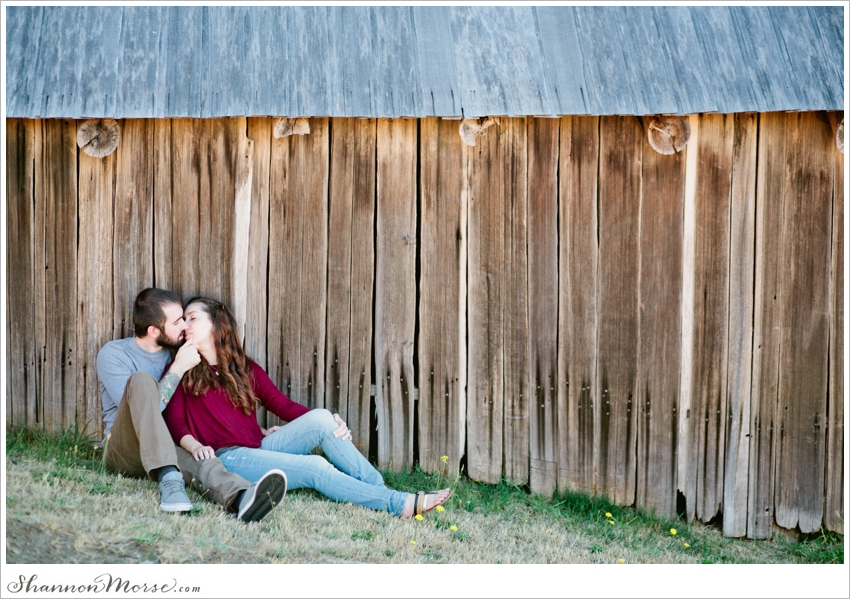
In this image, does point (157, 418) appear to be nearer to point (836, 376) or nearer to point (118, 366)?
point (118, 366)

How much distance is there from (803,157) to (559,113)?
5.05ft

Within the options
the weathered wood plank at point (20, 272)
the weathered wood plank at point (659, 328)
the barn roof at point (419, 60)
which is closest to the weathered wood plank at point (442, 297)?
the barn roof at point (419, 60)

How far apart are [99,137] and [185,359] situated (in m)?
1.43

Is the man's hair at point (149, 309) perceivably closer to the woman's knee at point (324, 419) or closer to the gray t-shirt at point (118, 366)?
the gray t-shirt at point (118, 366)

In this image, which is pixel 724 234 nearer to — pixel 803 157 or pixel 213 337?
pixel 803 157

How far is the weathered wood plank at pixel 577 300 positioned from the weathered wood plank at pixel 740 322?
2.72 ft

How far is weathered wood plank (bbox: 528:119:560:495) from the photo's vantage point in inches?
180

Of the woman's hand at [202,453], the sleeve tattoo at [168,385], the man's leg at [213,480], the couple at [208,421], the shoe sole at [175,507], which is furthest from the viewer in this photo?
the sleeve tattoo at [168,385]

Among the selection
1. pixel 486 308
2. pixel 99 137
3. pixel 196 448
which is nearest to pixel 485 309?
pixel 486 308

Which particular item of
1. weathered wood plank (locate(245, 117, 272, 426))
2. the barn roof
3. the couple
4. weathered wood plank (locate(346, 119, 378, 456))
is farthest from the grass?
the barn roof

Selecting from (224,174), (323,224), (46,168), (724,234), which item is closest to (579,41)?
(724,234)

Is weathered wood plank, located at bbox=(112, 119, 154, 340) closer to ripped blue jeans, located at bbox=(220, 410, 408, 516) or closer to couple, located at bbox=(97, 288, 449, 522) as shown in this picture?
→ couple, located at bbox=(97, 288, 449, 522)

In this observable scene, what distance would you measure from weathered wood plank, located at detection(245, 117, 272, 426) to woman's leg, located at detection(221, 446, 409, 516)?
2.16 ft

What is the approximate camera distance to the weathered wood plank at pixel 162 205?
15.0 ft
